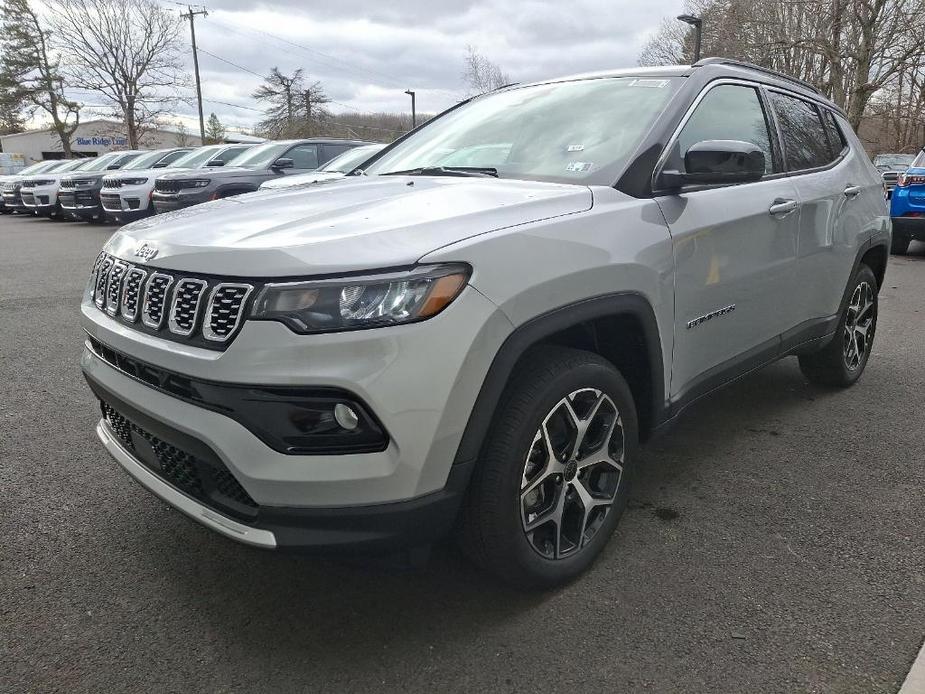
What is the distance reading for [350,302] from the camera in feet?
5.78

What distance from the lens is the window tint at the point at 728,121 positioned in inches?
110

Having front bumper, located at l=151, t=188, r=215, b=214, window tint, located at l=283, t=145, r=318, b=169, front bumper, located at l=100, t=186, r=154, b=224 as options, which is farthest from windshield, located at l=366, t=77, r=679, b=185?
front bumper, located at l=100, t=186, r=154, b=224

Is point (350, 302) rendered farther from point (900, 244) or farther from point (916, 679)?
point (900, 244)

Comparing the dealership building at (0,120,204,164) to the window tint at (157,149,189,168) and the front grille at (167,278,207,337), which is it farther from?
the front grille at (167,278,207,337)

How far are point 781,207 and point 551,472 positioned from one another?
1.81 meters

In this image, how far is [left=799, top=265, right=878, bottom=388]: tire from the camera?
4109mm

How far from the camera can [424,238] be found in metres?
1.89

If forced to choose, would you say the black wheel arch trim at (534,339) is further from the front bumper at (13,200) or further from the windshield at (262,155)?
the front bumper at (13,200)

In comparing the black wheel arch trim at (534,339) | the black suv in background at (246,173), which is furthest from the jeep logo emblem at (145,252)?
Result: the black suv in background at (246,173)

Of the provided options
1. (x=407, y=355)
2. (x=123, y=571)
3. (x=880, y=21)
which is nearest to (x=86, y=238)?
(x=123, y=571)

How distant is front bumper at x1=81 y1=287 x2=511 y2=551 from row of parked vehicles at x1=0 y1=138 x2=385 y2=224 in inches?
206

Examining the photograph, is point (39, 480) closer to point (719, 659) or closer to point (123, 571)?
point (123, 571)

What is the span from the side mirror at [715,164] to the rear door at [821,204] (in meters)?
0.96

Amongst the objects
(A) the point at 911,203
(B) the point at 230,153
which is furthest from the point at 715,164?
(B) the point at 230,153
